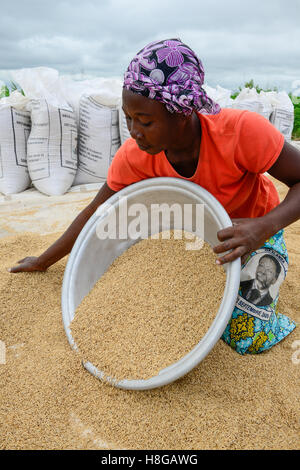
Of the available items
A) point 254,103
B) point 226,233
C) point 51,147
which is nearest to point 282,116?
point 254,103

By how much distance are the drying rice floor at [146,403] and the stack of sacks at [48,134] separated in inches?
66.9

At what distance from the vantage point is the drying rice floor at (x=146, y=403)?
1.00 m

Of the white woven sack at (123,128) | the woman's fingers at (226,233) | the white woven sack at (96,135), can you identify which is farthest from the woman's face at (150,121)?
the white woven sack at (96,135)

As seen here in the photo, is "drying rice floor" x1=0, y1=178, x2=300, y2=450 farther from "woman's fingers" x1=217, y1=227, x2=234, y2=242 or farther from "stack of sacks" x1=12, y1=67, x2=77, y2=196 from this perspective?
"stack of sacks" x1=12, y1=67, x2=77, y2=196

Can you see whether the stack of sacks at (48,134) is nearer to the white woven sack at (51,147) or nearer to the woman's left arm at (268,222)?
the white woven sack at (51,147)

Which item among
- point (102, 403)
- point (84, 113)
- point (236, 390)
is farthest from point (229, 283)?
point (84, 113)

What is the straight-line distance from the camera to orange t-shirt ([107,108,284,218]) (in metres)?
1.16

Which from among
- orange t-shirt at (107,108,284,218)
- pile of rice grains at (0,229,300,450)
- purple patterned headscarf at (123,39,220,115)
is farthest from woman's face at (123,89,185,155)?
pile of rice grains at (0,229,300,450)

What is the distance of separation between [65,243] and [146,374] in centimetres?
65

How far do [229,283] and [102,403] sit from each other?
1.58ft

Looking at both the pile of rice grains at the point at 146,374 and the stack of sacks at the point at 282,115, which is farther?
the stack of sacks at the point at 282,115

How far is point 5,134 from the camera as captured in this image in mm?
2820

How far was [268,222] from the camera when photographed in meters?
1.11

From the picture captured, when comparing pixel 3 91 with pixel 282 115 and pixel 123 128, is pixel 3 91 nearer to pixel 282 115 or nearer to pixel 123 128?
pixel 123 128
